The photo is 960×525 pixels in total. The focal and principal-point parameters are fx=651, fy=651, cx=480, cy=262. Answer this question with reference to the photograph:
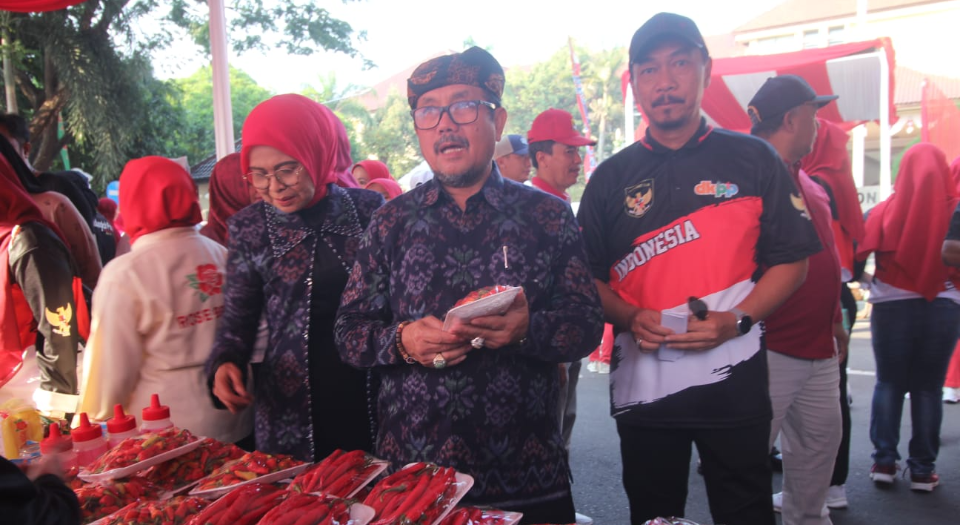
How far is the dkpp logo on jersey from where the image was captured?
1.85 metres

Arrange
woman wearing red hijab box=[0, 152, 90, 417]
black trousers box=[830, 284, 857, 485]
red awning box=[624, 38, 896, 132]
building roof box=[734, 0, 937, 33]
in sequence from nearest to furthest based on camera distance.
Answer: woman wearing red hijab box=[0, 152, 90, 417], black trousers box=[830, 284, 857, 485], red awning box=[624, 38, 896, 132], building roof box=[734, 0, 937, 33]

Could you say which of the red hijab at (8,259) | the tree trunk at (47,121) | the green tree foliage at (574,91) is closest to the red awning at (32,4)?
the red hijab at (8,259)

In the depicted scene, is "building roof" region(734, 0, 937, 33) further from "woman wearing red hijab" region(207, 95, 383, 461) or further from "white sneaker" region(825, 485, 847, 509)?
"woman wearing red hijab" region(207, 95, 383, 461)

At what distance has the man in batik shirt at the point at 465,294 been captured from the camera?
1.61 meters

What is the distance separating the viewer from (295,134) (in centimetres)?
204

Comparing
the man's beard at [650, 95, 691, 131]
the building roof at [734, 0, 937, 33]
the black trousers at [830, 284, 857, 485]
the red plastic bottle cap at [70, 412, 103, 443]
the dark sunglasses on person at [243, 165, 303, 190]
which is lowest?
the black trousers at [830, 284, 857, 485]

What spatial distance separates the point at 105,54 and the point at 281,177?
9.81 meters

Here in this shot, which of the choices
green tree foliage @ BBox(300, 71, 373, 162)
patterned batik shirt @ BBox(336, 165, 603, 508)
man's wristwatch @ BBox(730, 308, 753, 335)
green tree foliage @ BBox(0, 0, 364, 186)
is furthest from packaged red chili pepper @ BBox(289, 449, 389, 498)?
green tree foliage @ BBox(300, 71, 373, 162)

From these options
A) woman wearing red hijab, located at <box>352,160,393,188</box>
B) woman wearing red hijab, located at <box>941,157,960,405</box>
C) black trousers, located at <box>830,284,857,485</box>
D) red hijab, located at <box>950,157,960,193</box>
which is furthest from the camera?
woman wearing red hijab, located at <box>352,160,393,188</box>

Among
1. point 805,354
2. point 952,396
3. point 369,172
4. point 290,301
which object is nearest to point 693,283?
point 805,354

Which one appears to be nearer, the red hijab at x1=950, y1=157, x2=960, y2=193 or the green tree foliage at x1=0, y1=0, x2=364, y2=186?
the red hijab at x1=950, y1=157, x2=960, y2=193

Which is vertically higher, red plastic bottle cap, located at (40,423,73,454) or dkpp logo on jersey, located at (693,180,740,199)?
dkpp logo on jersey, located at (693,180,740,199)

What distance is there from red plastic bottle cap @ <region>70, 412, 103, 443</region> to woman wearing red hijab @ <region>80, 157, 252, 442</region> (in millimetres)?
231

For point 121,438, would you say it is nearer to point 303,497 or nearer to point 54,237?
point 303,497
